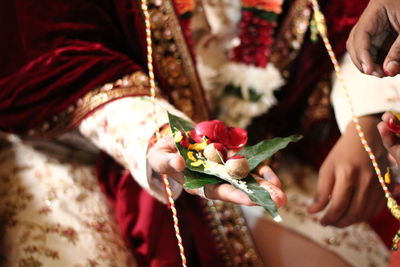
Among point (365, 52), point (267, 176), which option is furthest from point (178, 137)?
point (365, 52)

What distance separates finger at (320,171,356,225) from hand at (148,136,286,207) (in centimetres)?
21

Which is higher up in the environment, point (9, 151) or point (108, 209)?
point (9, 151)

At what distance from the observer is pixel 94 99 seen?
76cm

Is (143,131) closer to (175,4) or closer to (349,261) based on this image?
(175,4)

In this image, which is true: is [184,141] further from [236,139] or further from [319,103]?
[319,103]

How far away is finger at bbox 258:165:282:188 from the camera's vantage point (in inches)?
19.8

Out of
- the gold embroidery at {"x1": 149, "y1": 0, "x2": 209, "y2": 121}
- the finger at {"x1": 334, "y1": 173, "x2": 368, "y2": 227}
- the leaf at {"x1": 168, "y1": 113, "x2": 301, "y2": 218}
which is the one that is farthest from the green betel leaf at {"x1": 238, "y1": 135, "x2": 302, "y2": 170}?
the gold embroidery at {"x1": 149, "y1": 0, "x2": 209, "y2": 121}

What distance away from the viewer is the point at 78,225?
0.71 m

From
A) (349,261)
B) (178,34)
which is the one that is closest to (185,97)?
(178,34)

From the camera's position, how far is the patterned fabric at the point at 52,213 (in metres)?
0.67

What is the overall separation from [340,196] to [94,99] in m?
0.45

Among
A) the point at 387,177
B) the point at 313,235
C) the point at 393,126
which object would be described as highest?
the point at 393,126

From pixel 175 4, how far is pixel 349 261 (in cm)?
58

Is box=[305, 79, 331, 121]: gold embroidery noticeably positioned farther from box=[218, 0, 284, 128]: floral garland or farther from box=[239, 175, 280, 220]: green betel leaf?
box=[239, 175, 280, 220]: green betel leaf
